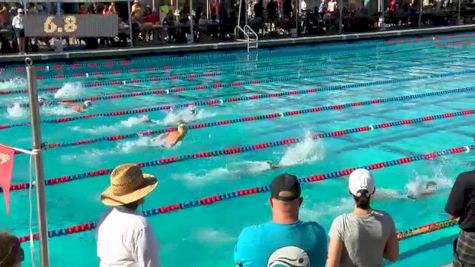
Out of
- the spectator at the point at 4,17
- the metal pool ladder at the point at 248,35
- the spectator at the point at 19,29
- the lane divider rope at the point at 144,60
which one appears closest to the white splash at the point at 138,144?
the lane divider rope at the point at 144,60

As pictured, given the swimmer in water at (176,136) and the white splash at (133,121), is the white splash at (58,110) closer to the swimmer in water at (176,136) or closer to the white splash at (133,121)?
the white splash at (133,121)

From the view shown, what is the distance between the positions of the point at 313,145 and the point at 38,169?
5834 millimetres

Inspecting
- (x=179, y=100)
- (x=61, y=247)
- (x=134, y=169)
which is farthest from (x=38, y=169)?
(x=179, y=100)

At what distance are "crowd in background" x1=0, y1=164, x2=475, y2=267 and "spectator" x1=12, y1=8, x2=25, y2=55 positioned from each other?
45.9ft

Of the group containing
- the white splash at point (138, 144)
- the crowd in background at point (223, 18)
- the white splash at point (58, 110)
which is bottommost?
the white splash at point (138, 144)

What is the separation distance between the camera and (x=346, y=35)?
20500 mm

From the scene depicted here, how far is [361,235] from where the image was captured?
9.36 feet

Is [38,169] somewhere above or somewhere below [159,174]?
above

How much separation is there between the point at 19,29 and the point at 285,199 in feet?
48.8

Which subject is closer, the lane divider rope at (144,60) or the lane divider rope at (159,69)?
the lane divider rope at (159,69)

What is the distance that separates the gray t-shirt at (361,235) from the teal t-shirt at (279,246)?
350mm

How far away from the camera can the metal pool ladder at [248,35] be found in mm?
18656

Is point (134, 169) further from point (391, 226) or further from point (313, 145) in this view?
point (313, 145)

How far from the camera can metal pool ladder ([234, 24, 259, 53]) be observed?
1866 cm
